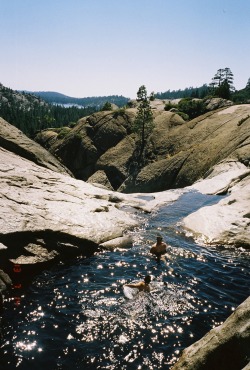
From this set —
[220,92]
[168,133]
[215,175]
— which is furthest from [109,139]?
[215,175]

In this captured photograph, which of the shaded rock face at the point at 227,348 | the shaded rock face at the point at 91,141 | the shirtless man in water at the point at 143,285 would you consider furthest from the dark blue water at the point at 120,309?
the shaded rock face at the point at 91,141

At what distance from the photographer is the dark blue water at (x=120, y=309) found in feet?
32.5

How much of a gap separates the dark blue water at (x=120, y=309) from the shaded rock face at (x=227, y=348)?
6.94 ft

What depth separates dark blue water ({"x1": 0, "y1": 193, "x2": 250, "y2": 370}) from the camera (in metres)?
9.91

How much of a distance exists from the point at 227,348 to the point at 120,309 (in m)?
5.99

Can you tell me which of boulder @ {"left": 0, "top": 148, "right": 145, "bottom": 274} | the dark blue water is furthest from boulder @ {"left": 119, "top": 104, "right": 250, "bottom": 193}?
the dark blue water

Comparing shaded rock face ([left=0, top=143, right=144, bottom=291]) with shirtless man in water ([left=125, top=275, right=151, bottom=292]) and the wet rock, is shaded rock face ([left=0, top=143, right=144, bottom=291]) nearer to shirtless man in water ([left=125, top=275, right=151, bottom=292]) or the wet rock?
the wet rock

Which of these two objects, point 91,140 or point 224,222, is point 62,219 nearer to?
point 224,222

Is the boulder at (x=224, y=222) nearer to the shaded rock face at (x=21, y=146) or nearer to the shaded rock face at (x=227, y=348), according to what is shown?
the shaded rock face at (x=227, y=348)

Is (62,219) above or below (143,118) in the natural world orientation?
below

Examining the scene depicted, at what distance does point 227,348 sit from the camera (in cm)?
728

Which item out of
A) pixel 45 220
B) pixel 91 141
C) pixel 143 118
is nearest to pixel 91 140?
pixel 91 141

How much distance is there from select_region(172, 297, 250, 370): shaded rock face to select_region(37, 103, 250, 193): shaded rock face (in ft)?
109

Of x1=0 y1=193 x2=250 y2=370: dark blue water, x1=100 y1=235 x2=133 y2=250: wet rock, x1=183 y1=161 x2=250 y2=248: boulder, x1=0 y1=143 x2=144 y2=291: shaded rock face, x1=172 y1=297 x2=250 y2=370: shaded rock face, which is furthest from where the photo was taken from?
x1=183 y1=161 x2=250 y2=248: boulder
